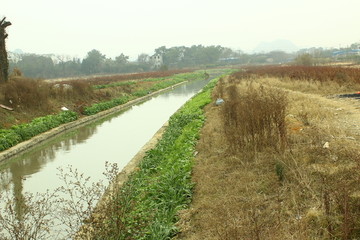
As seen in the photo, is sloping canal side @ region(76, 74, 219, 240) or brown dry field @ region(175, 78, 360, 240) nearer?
brown dry field @ region(175, 78, 360, 240)

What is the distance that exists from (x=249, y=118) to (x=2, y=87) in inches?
625

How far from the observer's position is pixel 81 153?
12.7 m

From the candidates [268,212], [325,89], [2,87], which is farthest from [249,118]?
[2,87]

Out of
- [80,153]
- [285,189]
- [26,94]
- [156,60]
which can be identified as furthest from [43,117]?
[156,60]

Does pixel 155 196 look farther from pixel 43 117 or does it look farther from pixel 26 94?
pixel 26 94

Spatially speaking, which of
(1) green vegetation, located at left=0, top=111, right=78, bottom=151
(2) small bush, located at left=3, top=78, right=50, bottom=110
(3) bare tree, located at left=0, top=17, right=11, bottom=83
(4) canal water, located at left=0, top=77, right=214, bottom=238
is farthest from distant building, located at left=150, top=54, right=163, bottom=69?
(4) canal water, located at left=0, top=77, right=214, bottom=238

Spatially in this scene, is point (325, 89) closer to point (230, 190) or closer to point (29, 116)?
point (230, 190)

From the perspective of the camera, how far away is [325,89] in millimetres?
18719

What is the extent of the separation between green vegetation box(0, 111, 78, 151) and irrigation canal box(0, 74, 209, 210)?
0.80 meters

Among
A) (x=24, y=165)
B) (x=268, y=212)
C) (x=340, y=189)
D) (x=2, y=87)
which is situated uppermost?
(x=2, y=87)

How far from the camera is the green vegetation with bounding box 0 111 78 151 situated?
1341 centimetres

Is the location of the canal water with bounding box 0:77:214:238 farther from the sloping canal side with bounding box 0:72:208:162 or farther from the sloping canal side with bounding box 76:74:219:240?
the sloping canal side with bounding box 76:74:219:240

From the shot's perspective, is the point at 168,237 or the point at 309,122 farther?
the point at 309,122

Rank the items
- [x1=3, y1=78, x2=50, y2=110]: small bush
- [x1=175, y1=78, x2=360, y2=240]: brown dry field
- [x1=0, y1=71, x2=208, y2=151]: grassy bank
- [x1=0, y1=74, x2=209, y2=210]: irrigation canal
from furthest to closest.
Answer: [x1=3, y1=78, x2=50, y2=110]: small bush → [x1=0, y1=71, x2=208, y2=151]: grassy bank → [x1=0, y1=74, x2=209, y2=210]: irrigation canal → [x1=175, y1=78, x2=360, y2=240]: brown dry field
